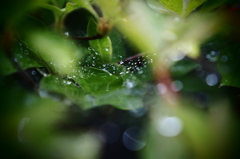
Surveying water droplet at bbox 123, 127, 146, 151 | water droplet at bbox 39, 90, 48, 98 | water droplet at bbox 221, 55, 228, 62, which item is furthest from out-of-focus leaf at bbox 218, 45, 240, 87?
water droplet at bbox 39, 90, 48, 98

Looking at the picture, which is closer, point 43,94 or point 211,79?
point 43,94

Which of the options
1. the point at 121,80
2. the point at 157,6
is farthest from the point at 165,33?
the point at 121,80

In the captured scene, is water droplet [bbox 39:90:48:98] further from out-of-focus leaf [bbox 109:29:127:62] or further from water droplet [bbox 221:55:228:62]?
water droplet [bbox 221:55:228:62]

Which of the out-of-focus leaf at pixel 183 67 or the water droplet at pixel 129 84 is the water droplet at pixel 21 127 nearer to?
the water droplet at pixel 129 84

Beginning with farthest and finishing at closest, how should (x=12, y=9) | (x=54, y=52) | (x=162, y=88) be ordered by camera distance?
(x=162, y=88) < (x=54, y=52) < (x=12, y=9)

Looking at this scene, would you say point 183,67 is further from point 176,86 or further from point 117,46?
point 117,46

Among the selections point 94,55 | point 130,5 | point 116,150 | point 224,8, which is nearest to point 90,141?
point 116,150

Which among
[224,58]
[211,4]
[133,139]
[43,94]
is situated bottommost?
[133,139]
